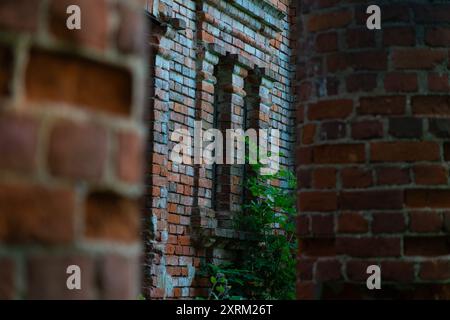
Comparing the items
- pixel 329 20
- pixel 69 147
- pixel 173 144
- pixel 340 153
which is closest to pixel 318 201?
pixel 340 153

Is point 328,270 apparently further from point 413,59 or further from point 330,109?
point 413,59

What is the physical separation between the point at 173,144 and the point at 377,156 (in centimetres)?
512

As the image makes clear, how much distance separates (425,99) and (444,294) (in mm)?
671

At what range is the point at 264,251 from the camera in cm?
925

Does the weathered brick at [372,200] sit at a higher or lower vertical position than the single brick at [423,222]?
higher

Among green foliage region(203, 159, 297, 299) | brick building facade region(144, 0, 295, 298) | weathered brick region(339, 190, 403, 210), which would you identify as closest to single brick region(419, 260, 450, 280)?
weathered brick region(339, 190, 403, 210)

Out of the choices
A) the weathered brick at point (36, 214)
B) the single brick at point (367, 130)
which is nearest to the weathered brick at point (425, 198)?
the single brick at point (367, 130)

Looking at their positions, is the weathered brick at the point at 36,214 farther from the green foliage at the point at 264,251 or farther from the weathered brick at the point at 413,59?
the green foliage at the point at 264,251

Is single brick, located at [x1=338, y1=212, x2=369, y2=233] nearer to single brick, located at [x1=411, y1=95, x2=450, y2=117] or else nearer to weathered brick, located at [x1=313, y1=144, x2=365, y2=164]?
weathered brick, located at [x1=313, y1=144, x2=365, y2=164]

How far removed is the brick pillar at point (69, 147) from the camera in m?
1.02

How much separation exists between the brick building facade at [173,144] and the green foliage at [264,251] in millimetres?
347

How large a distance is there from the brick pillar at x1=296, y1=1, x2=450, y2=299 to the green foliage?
5.64 meters
